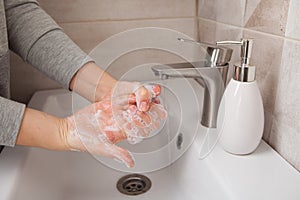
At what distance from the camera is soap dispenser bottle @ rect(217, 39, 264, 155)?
1.38ft

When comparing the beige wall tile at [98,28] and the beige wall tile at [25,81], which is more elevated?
the beige wall tile at [98,28]

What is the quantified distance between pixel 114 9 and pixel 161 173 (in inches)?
16.1

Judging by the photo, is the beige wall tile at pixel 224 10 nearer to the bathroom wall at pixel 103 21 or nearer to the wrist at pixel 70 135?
the bathroom wall at pixel 103 21

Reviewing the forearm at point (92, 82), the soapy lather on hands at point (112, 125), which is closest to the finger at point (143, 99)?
the soapy lather on hands at point (112, 125)

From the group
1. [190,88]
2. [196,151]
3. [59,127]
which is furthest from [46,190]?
[190,88]

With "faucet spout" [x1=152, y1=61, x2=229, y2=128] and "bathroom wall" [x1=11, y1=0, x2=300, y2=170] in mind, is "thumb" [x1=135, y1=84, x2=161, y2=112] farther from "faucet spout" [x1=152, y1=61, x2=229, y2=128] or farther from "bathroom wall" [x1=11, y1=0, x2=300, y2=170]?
"bathroom wall" [x1=11, y1=0, x2=300, y2=170]

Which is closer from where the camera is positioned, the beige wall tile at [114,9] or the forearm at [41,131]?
the forearm at [41,131]

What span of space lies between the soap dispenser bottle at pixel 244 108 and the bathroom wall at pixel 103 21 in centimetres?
33

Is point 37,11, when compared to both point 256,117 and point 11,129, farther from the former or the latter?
point 256,117

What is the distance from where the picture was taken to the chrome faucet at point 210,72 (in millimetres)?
482

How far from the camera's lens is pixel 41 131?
39 cm

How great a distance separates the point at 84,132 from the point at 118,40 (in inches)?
11.6

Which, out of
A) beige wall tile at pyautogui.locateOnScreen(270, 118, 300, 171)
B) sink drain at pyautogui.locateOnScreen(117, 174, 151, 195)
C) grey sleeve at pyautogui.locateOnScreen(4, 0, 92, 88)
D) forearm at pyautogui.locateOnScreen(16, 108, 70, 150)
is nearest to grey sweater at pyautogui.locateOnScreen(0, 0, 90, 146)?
grey sleeve at pyautogui.locateOnScreen(4, 0, 92, 88)

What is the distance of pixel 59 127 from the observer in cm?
40
